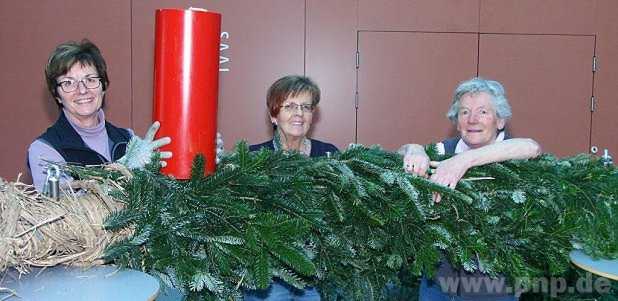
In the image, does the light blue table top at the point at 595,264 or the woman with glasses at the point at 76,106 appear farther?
the woman with glasses at the point at 76,106

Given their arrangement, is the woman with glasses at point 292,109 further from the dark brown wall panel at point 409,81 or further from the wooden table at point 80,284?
the dark brown wall panel at point 409,81

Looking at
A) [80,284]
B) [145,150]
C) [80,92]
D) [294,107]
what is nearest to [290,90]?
[294,107]

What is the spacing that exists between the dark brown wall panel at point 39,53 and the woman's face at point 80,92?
2.22 meters

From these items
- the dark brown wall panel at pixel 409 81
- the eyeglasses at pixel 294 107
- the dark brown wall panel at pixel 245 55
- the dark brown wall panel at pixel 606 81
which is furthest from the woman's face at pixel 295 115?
the dark brown wall panel at pixel 606 81

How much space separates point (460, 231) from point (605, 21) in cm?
336

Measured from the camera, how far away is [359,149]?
1.41 meters

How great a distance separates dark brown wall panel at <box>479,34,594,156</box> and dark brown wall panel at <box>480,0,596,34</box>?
0.05 meters

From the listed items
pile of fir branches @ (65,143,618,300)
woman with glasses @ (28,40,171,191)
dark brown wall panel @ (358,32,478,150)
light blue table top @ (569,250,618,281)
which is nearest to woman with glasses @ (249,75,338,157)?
woman with glasses @ (28,40,171,191)

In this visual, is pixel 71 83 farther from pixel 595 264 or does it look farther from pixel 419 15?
pixel 419 15

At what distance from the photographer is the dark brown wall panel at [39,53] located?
3.83 m

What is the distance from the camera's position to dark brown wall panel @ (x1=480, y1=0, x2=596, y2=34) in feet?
13.2

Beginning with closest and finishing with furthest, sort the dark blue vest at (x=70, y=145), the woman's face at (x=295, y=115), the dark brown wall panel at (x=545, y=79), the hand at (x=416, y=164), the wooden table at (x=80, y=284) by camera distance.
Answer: the wooden table at (x=80, y=284) → the hand at (x=416, y=164) → the dark blue vest at (x=70, y=145) → the woman's face at (x=295, y=115) → the dark brown wall panel at (x=545, y=79)

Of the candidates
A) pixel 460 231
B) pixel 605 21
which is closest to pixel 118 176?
pixel 460 231

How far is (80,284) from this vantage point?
0.96 m
